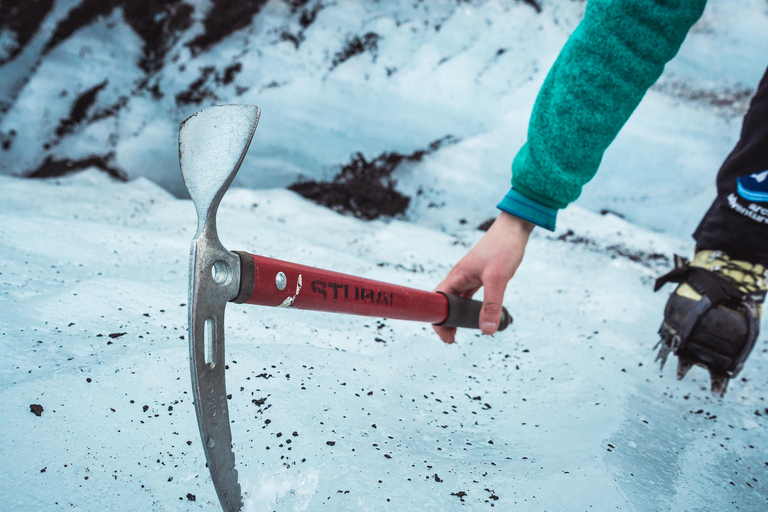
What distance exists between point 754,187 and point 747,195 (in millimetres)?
30

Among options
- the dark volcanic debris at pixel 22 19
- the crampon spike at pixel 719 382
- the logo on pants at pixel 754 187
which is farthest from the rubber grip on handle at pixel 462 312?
the dark volcanic debris at pixel 22 19

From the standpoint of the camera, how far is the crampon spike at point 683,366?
1.51 metres

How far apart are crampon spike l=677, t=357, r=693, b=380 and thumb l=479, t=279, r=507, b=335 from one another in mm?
762

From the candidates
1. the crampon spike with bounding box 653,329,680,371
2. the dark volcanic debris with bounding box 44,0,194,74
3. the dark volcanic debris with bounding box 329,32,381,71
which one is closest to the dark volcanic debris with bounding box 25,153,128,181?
the dark volcanic debris with bounding box 44,0,194,74

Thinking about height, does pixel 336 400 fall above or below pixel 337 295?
below

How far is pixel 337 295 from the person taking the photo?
37.4 inches

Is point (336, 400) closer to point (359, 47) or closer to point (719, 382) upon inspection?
point (719, 382)

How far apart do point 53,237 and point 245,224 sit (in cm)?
77

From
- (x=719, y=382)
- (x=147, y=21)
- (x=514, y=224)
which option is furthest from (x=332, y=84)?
(x=719, y=382)

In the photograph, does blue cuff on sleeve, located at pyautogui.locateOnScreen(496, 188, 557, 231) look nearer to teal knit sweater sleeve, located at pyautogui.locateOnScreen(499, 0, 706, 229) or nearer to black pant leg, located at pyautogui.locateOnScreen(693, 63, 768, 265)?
teal knit sweater sleeve, located at pyautogui.locateOnScreen(499, 0, 706, 229)

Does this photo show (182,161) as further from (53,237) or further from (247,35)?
(247,35)

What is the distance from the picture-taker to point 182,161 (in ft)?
2.55

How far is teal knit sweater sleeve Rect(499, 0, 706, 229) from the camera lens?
105 centimetres

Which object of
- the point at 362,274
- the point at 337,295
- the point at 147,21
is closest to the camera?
the point at 337,295
